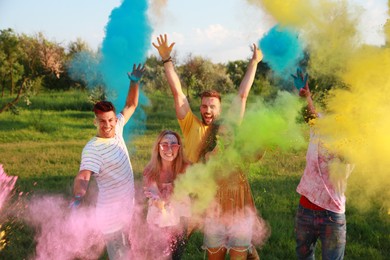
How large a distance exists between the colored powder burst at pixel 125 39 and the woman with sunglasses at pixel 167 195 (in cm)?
105

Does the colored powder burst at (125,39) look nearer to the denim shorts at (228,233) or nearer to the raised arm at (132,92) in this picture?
the raised arm at (132,92)

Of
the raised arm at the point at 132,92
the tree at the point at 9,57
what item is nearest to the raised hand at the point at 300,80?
the raised arm at the point at 132,92

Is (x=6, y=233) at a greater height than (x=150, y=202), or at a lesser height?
lesser

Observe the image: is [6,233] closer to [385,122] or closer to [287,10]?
[287,10]

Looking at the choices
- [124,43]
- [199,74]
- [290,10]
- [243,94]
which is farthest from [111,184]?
[199,74]

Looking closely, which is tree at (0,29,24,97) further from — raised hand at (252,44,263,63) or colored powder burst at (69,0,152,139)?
raised hand at (252,44,263,63)

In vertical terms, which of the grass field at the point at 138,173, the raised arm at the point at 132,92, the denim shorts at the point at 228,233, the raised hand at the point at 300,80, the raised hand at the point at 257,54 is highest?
the raised hand at the point at 257,54

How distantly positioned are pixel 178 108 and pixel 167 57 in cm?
46

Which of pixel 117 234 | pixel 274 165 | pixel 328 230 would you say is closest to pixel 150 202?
pixel 117 234

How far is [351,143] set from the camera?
115 inches

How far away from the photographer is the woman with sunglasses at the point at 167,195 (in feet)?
11.5

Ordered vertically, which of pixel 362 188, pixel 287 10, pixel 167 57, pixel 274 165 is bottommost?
pixel 274 165

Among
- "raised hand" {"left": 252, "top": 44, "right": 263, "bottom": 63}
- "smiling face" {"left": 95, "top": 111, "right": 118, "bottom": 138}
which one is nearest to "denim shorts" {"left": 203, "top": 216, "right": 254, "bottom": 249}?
"smiling face" {"left": 95, "top": 111, "right": 118, "bottom": 138}

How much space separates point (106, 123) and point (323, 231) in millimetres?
1879
